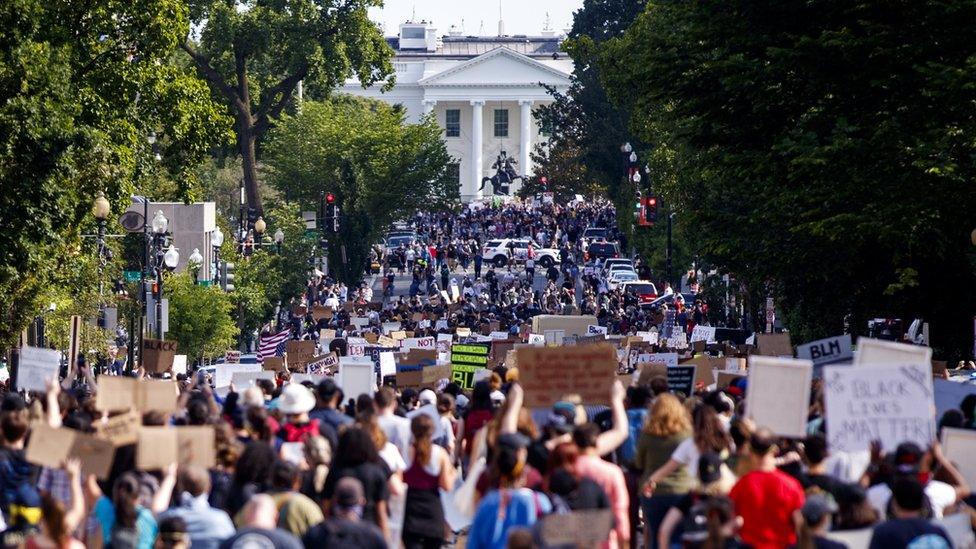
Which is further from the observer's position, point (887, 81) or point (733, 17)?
point (733, 17)

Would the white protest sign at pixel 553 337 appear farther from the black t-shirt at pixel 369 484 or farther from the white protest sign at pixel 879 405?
the black t-shirt at pixel 369 484

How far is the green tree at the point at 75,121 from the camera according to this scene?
32.2m

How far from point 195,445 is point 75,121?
28.1 meters

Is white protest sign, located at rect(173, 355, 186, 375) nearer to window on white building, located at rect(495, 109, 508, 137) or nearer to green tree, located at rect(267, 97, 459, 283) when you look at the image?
green tree, located at rect(267, 97, 459, 283)

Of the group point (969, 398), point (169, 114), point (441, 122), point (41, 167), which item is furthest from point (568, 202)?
point (969, 398)

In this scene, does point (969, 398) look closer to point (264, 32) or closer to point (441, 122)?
point (264, 32)

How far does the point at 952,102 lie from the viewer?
82.9 ft

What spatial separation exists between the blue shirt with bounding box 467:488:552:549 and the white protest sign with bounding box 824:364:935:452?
1.96 m

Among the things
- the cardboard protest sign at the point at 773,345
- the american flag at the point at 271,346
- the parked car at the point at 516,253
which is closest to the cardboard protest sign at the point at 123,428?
the cardboard protest sign at the point at 773,345

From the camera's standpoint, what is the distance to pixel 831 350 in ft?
62.6

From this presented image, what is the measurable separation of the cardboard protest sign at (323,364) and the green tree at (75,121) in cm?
544

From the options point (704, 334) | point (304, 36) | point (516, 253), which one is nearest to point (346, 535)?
point (704, 334)

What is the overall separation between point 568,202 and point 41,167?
89810 millimetres

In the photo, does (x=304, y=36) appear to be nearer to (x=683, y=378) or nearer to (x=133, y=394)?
(x=683, y=378)
